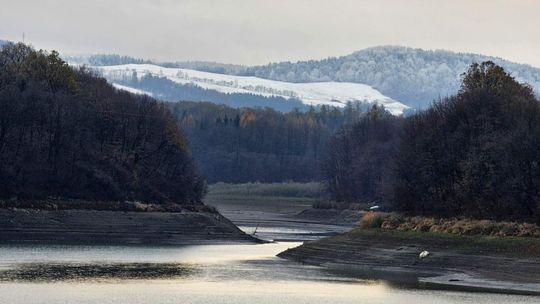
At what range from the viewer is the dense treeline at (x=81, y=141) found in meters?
131

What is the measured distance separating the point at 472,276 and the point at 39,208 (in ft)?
175

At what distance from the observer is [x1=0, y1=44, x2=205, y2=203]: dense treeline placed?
131 metres

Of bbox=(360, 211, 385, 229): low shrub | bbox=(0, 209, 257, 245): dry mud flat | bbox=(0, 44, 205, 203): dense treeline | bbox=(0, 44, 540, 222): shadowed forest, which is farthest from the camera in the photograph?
bbox=(0, 44, 205, 203): dense treeline

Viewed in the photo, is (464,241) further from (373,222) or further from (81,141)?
(81,141)

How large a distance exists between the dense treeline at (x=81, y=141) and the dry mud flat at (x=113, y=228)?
5.83 metres

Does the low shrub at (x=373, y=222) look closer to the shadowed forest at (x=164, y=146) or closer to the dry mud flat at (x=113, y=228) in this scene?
the shadowed forest at (x=164, y=146)

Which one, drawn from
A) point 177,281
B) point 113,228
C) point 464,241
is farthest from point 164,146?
Answer: point 177,281

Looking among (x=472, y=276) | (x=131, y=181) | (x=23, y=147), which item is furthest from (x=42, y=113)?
(x=472, y=276)

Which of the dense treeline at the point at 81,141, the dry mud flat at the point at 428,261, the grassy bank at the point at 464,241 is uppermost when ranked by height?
the dense treeline at the point at 81,141

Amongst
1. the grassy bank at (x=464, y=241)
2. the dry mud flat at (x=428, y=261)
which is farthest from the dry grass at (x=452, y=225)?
the dry mud flat at (x=428, y=261)

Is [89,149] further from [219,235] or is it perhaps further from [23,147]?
[219,235]

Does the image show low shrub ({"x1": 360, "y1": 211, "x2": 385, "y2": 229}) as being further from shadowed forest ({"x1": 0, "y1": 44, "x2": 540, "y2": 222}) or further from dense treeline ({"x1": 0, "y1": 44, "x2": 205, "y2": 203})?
dense treeline ({"x1": 0, "y1": 44, "x2": 205, "y2": 203})

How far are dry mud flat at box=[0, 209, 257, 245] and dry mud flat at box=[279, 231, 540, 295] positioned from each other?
831 inches

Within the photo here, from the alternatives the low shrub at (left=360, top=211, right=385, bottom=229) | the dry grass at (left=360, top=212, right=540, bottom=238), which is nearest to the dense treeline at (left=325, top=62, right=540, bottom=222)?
the dry grass at (left=360, top=212, right=540, bottom=238)
